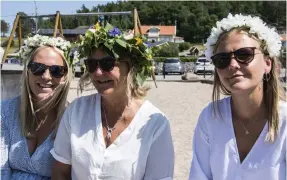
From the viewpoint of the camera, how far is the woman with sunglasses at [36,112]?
2846mm

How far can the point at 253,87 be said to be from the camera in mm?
2334

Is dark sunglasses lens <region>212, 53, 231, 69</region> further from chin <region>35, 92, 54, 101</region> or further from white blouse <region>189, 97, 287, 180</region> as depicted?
chin <region>35, 92, 54, 101</region>

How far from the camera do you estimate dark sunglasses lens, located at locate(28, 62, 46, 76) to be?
9.81ft

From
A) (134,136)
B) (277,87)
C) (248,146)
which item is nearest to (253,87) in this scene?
(277,87)

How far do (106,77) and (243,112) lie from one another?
2.93 feet

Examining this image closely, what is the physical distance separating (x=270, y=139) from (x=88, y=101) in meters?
1.22

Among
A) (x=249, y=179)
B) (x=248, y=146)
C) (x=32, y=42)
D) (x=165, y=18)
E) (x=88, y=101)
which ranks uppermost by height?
(x=165, y=18)

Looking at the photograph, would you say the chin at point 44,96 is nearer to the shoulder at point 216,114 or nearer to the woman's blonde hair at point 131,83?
the woman's blonde hair at point 131,83

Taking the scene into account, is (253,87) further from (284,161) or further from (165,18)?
(165,18)

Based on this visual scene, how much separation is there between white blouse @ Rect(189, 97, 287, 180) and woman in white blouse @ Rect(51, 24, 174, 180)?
231mm

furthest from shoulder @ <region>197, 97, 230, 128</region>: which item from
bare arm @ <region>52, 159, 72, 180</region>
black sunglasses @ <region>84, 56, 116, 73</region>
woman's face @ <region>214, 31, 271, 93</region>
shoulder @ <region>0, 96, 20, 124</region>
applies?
shoulder @ <region>0, 96, 20, 124</region>

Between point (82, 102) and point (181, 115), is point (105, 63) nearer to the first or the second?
point (82, 102)

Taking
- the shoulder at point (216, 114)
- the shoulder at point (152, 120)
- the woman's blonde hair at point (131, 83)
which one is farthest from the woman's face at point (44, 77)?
the shoulder at point (216, 114)

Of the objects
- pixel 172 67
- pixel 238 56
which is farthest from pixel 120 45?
pixel 172 67
